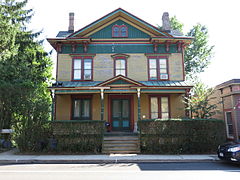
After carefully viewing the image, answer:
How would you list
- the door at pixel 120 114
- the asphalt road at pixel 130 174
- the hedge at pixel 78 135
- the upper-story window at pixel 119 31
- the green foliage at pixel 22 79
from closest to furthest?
the asphalt road at pixel 130 174 → the hedge at pixel 78 135 → the green foliage at pixel 22 79 → the door at pixel 120 114 → the upper-story window at pixel 119 31

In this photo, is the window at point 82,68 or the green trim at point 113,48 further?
the green trim at point 113,48

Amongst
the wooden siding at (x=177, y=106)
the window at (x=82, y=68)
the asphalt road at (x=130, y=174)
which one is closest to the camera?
the asphalt road at (x=130, y=174)

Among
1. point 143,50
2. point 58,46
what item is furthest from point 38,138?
point 143,50

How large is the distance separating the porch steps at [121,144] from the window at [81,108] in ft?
9.79

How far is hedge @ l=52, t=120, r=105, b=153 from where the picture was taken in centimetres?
1150

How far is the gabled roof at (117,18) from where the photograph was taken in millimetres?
15859

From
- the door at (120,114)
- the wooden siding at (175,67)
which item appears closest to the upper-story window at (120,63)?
the door at (120,114)

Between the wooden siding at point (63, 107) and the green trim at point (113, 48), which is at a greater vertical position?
the green trim at point (113, 48)

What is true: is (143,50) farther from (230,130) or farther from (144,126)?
(230,130)

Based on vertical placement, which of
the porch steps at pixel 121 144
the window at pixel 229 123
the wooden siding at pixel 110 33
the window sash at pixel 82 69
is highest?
the wooden siding at pixel 110 33

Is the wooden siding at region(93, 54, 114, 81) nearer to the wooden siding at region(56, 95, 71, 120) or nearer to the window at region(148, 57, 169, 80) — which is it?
the wooden siding at region(56, 95, 71, 120)

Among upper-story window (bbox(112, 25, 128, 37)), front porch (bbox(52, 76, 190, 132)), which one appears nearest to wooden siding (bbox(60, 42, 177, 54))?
upper-story window (bbox(112, 25, 128, 37))

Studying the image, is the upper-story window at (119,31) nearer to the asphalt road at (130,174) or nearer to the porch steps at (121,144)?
the porch steps at (121,144)

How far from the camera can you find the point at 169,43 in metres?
15.8
